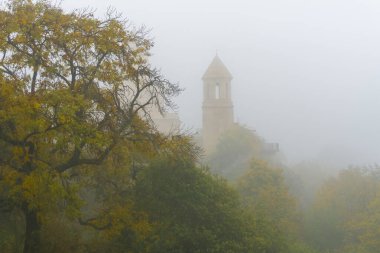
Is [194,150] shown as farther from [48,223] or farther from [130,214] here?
[48,223]

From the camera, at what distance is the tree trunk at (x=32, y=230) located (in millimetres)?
13734

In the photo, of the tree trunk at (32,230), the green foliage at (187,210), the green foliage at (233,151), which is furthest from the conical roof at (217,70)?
the tree trunk at (32,230)

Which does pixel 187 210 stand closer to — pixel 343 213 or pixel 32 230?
pixel 32 230

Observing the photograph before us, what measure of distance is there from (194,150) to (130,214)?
289 centimetres

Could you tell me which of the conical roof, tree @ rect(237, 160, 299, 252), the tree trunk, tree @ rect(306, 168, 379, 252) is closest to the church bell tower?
the conical roof

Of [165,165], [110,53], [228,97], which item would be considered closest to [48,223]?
[165,165]

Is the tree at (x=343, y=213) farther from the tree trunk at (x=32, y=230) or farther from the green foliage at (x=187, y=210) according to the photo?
the tree trunk at (x=32, y=230)

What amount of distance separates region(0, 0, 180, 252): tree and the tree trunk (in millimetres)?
27

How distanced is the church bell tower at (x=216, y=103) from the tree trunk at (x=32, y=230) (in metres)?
43.4

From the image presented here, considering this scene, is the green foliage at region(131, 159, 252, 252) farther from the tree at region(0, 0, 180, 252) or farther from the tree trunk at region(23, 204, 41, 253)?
the tree trunk at region(23, 204, 41, 253)

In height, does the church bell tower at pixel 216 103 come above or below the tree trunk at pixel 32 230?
above

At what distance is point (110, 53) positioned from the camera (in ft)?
48.3

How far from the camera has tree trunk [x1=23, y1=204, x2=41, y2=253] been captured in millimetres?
13734

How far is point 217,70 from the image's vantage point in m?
58.1
